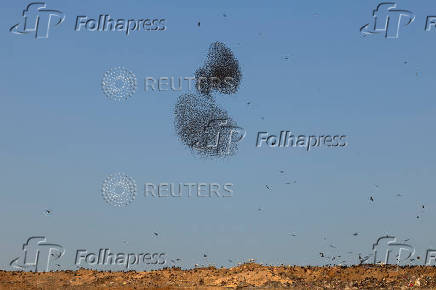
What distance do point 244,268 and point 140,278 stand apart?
619 cm

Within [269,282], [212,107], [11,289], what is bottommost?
[11,289]

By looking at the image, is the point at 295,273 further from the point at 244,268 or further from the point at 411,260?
the point at 411,260

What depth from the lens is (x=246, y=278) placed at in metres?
38.8

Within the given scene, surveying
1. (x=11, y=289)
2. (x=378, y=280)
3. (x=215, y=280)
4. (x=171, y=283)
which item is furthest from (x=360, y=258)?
(x=11, y=289)

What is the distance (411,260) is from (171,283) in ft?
45.1

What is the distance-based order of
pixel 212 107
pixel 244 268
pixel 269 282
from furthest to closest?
pixel 244 268 → pixel 269 282 → pixel 212 107

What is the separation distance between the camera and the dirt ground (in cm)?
3722

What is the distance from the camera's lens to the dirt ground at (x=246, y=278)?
122 ft

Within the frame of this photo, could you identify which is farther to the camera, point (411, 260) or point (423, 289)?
point (411, 260)

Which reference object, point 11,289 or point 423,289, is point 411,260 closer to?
point 423,289

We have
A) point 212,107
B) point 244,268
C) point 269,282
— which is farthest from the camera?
point 244,268

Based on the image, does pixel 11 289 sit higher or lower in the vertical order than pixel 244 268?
lower

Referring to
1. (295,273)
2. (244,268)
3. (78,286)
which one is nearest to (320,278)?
(295,273)

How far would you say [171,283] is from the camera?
38656 mm
